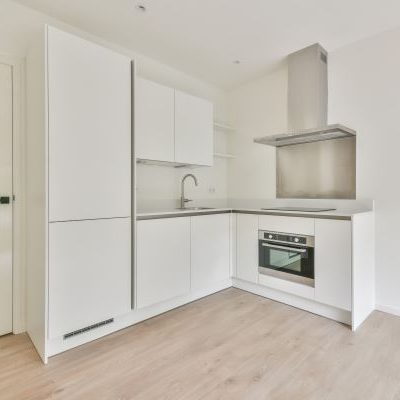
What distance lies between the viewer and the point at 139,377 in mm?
1679

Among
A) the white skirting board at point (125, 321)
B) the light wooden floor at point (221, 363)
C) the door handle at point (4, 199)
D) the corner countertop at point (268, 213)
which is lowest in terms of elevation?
the light wooden floor at point (221, 363)

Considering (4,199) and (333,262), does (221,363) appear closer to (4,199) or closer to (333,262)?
(333,262)

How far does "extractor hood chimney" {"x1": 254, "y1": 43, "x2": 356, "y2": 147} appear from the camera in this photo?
280 centimetres

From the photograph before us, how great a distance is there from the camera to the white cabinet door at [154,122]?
A: 2.57 m

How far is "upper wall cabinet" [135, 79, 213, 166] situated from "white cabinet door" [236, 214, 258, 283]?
2.65ft

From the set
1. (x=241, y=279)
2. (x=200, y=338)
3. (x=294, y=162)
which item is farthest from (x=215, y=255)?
(x=294, y=162)

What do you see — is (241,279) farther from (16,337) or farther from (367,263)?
(16,337)

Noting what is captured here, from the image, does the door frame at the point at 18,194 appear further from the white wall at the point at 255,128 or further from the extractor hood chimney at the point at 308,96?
the white wall at the point at 255,128

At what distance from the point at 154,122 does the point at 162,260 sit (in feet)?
4.37

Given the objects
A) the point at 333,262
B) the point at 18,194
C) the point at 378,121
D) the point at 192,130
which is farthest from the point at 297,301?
the point at 18,194

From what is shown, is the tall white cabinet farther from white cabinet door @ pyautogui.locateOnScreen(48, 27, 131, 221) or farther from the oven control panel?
the oven control panel

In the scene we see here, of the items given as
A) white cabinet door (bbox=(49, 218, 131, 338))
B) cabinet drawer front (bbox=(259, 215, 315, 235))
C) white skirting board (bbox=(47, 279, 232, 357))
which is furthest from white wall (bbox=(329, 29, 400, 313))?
white cabinet door (bbox=(49, 218, 131, 338))

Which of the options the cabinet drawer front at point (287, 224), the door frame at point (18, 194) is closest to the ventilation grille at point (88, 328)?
the door frame at point (18, 194)

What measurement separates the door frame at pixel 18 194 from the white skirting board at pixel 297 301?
2.20 m
